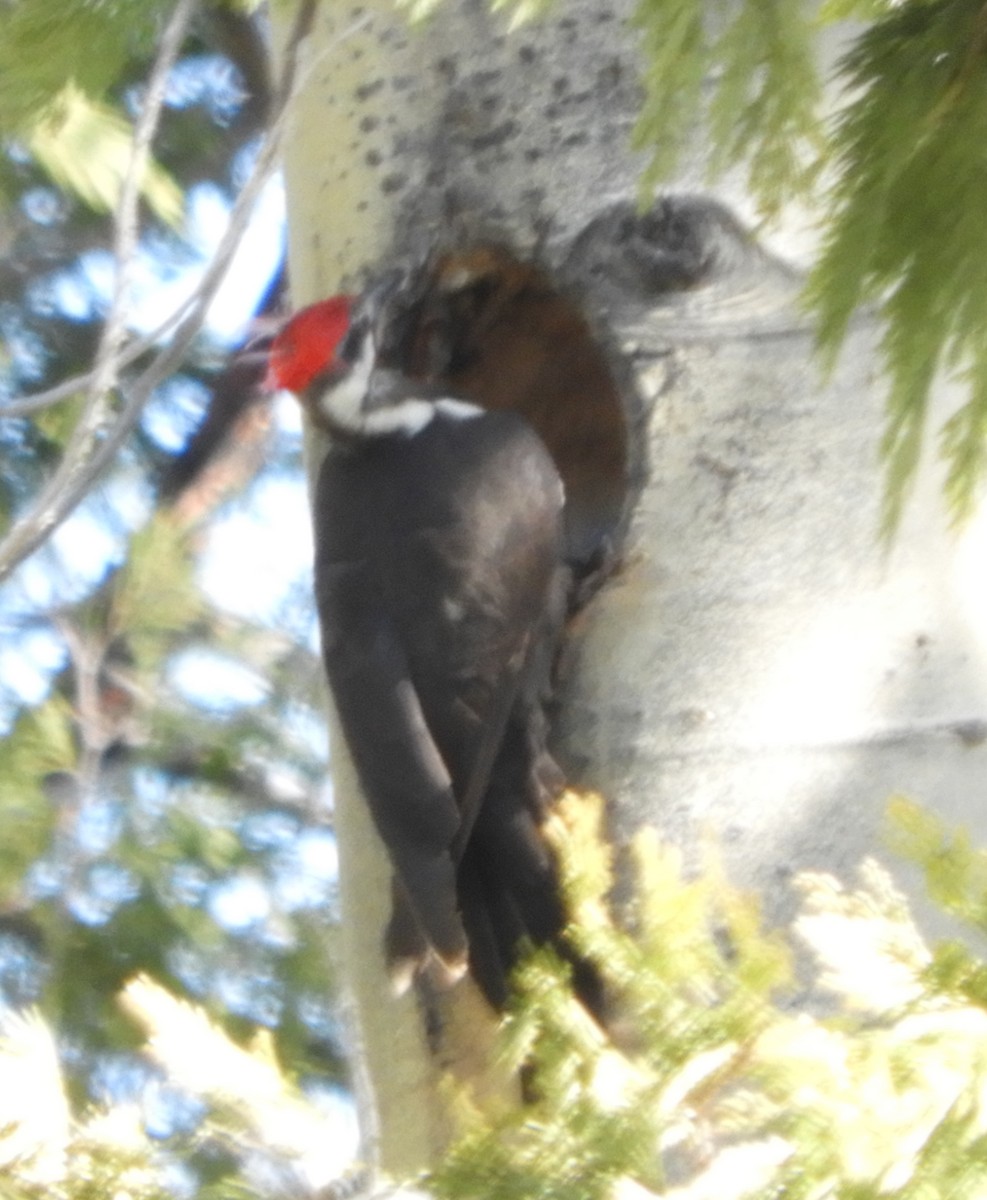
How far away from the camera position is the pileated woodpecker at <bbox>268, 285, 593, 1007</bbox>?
7.31 ft

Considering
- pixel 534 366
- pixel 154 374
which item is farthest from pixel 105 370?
pixel 534 366

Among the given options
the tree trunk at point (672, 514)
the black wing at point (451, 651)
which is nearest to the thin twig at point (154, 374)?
the tree trunk at point (672, 514)

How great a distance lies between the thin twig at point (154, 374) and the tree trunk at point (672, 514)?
451 millimetres

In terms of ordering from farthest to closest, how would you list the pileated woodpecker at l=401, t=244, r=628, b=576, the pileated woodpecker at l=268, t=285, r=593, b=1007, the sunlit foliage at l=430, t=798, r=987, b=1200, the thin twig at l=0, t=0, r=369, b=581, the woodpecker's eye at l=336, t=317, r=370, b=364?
the woodpecker's eye at l=336, t=317, r=370, b=364
the pileated woodpecker at l=401, t=244, r=628, b=576
the pileated woodpecker at l=268, t=285, r=593, b=1007
the thin twig at l=0, t=0, r=369, b=581
the sunlit foliage at l=430, t=798, r=987, b=1200

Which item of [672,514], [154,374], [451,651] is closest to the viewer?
[154,374]

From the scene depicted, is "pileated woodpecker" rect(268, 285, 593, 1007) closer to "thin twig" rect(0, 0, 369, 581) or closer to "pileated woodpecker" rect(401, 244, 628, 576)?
"pileated woodpecker" rect(401, 244, 628, 576)

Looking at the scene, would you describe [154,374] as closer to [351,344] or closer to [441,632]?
[441,632]

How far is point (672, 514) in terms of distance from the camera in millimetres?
2080

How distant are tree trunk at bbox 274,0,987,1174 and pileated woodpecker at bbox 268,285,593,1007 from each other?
12 cm

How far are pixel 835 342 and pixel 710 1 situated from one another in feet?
0.95

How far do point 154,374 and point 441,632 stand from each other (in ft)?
2.55

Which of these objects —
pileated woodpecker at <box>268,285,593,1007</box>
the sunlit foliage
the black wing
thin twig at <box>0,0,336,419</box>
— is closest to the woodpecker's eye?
pileated woodpecker at <box>268,285,593,1007</box>

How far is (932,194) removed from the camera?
128 cm

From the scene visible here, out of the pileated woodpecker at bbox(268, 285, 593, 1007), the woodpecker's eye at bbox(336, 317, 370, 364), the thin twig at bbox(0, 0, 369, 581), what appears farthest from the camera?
the woodpecker's eye at bbox(336, 317, 370, 364)
